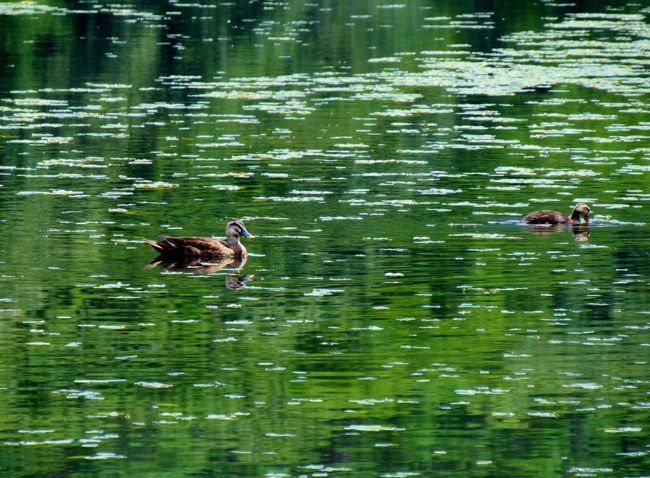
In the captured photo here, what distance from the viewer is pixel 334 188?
25.3 m

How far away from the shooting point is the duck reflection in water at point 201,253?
66.2ft

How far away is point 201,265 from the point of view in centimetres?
2039

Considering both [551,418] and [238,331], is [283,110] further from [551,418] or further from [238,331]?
[551,418]

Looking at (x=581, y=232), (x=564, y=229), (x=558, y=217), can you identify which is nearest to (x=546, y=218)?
(x=558, y=217)

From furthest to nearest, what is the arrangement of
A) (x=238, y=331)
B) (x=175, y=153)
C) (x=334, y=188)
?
(x=175, y=153)
(x=334, y=188)
(x=238, y=331)

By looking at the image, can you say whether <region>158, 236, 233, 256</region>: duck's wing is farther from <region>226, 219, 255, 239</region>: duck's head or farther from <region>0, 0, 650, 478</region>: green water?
<region>0, 0, 650, 478</region>: green water

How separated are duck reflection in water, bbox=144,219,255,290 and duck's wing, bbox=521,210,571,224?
3544 millimetres


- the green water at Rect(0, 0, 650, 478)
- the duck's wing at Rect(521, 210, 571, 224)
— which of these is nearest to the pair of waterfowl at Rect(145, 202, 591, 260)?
the green water at Rect(0, 0, 650, 478)

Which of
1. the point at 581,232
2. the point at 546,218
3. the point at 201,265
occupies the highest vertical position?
the point at 546,218

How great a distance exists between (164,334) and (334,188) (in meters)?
9.23

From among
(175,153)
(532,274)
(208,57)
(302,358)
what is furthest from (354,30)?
(302,358)

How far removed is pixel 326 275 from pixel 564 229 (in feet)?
13.9

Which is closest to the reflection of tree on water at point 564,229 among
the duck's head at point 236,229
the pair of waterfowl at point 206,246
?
the pair of waterfowl at point 206,246

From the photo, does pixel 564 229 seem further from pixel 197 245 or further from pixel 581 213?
pixel 197 245
